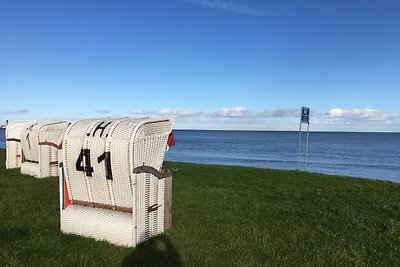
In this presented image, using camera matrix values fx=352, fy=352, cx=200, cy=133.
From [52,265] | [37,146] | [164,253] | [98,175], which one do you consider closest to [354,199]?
[164,253]

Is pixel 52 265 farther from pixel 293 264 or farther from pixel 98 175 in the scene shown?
pixel 293 264

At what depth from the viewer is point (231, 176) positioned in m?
16.2

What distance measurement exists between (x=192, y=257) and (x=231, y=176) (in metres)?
10.5

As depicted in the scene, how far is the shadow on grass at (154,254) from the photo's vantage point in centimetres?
560

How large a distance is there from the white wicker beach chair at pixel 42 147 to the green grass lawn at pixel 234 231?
5.04 ft

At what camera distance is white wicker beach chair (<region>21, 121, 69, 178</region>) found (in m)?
13.6

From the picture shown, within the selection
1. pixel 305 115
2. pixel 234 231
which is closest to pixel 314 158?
pixel 305 115

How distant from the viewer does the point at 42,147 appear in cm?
1352

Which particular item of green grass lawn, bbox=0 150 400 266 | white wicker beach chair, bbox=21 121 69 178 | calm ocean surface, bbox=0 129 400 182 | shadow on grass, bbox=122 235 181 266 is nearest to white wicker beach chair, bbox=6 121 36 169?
white wicker beach chair, bbox=21 121 69 178

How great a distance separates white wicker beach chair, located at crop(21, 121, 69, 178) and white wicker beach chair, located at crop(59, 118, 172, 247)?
6.88 m

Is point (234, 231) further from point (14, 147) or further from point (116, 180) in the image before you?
point (14, 147)

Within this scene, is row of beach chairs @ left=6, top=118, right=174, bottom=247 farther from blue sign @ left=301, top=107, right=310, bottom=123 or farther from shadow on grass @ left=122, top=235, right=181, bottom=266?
blue sign @ left=301, top=107, right=310, bottom=123

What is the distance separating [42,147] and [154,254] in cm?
935

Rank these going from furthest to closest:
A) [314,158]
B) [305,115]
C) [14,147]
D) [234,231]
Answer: [314,158]
[305,115]
[14,147]
[234,231]
